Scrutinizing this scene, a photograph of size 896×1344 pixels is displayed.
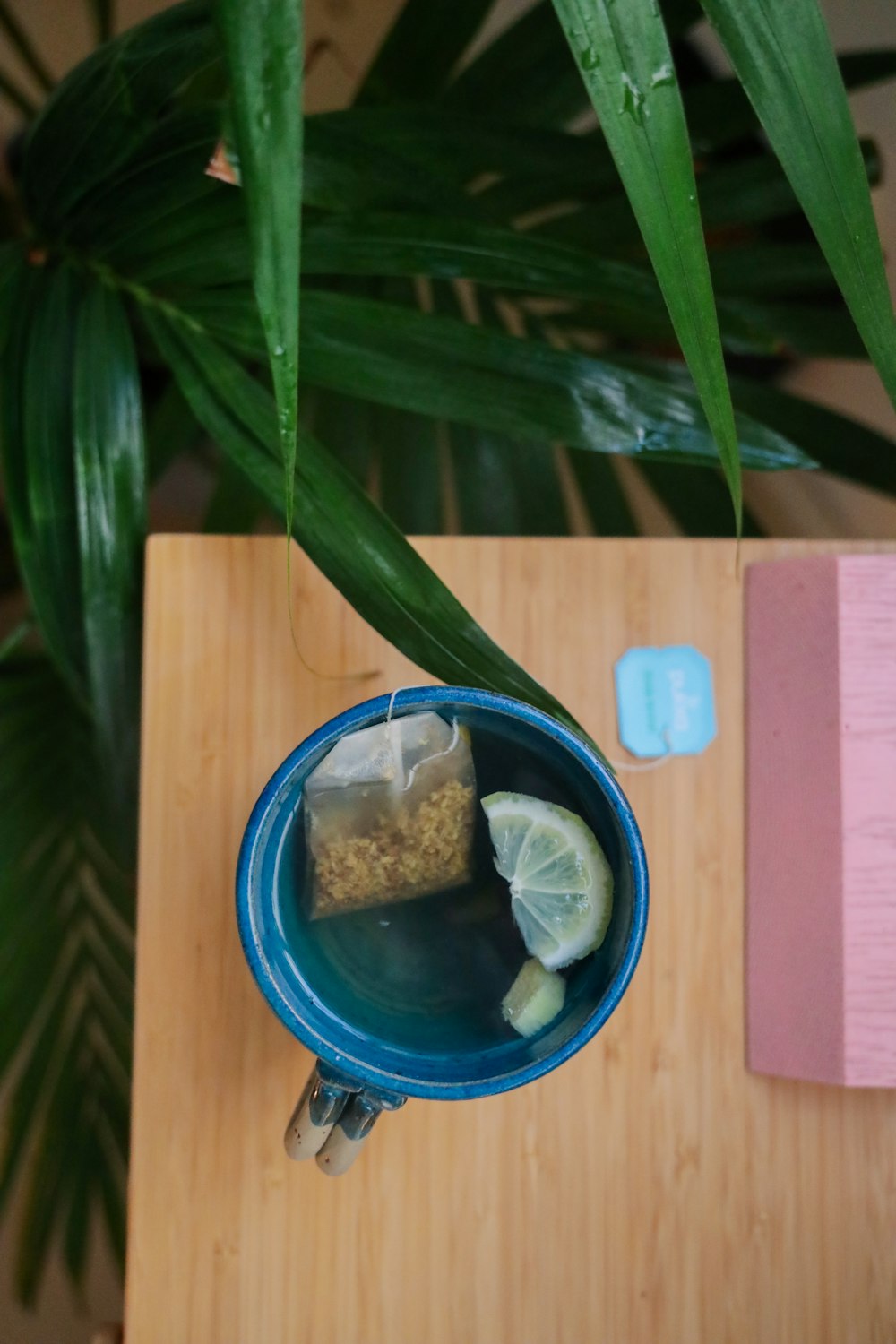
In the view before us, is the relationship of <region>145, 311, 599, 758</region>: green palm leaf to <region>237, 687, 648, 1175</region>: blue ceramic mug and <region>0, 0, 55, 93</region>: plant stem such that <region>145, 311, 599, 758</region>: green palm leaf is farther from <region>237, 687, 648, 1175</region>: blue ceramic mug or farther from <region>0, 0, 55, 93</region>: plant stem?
<region>0, 0, 55, 93</region>: plant stem

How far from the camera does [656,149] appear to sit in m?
0.38

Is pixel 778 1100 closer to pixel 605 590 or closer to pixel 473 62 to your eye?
pixel 605 590

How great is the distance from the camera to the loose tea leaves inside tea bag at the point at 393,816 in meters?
0.47

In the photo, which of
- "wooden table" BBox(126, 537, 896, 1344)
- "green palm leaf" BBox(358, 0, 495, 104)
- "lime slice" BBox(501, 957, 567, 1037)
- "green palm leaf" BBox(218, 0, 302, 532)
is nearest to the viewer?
"green palm leaf" BBox(218, 0, 302, 532)

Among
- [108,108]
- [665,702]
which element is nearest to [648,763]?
[665,702]

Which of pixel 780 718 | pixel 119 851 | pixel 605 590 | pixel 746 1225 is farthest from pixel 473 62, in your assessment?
pixel 746 1225

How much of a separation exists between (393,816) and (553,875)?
82 millimetres

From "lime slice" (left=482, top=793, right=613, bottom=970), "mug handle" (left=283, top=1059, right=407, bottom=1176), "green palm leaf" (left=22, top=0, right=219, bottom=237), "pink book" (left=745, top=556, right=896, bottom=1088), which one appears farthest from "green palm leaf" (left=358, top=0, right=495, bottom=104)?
"mug handle" (left=283, top=1059, right=407, bottom=1176)

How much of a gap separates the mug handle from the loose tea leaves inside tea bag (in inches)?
3.2

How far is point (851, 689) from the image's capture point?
0.56 meters

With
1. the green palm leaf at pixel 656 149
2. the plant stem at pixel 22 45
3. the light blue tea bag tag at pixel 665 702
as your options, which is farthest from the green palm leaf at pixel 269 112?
the plant stem at pixel 22 45

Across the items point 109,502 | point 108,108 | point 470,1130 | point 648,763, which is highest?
point 108,108

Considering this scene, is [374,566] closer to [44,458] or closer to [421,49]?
[44,458]

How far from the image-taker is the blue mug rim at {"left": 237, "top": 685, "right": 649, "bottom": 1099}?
0.42m
